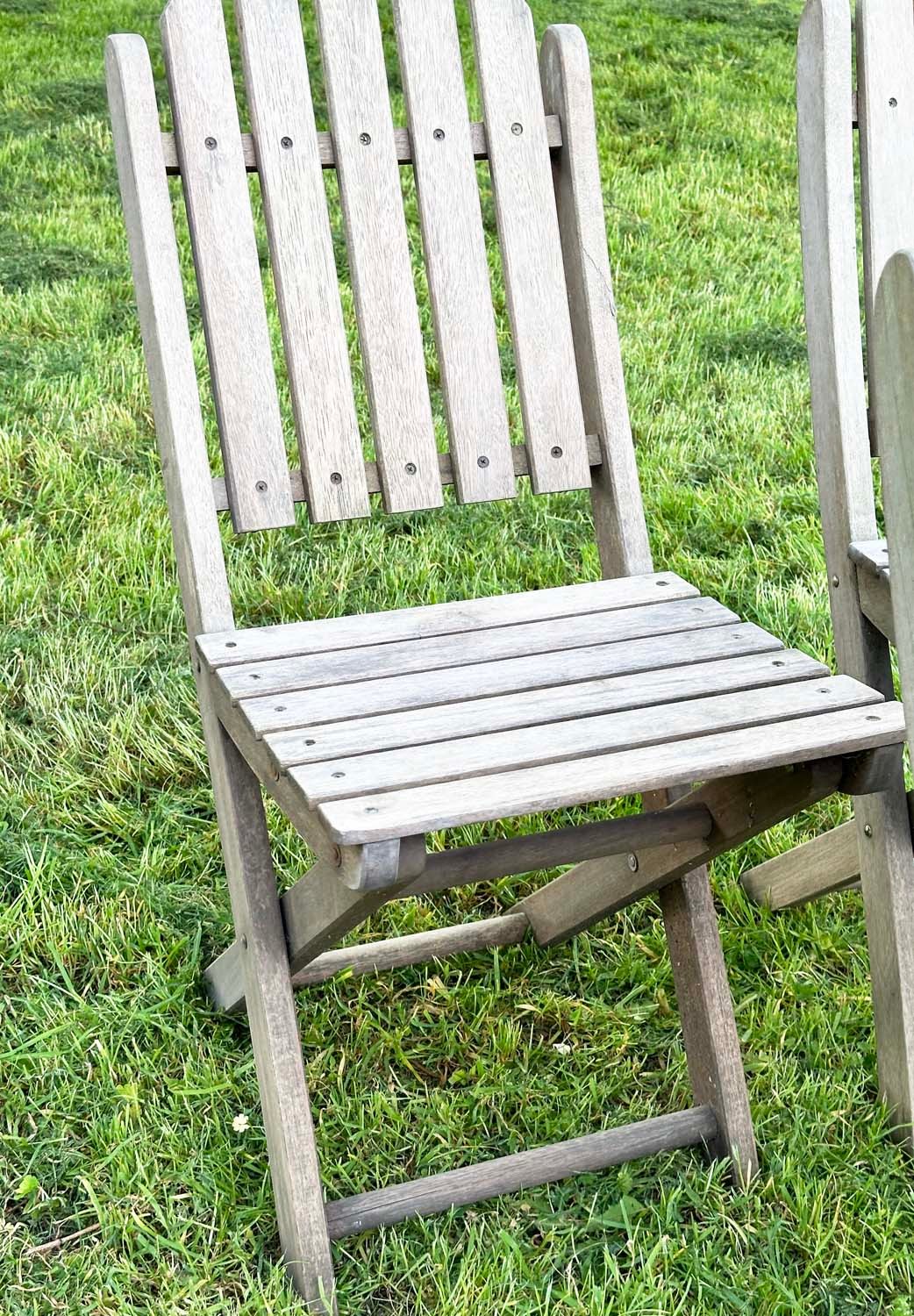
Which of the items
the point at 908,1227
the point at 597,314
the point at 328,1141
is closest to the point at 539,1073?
the point at 328,1141

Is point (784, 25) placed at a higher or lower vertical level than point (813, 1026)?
higher

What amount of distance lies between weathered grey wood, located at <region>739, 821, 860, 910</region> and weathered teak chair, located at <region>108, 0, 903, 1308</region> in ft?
0.94

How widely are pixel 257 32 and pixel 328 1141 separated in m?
1.46

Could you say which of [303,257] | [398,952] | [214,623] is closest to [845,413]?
[303,257]

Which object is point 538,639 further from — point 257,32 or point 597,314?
point 257,32

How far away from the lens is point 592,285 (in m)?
2.05

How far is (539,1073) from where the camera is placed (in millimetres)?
2127

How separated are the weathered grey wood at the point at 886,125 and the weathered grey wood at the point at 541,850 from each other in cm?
71

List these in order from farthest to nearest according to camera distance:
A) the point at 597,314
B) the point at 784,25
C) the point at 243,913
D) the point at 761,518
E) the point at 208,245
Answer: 1. the point at 784,25
2. the point at 761,518
3. the point at 597,314
4. the point at 208,245
5. the point at 243,913

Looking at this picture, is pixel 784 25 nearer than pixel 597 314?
No

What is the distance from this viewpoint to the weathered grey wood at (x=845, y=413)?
197 cm

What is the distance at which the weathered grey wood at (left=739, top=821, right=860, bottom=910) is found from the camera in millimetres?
2135

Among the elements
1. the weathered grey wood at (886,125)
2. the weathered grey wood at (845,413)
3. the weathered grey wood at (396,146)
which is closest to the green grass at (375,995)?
the weathered grey wood at (845,413)

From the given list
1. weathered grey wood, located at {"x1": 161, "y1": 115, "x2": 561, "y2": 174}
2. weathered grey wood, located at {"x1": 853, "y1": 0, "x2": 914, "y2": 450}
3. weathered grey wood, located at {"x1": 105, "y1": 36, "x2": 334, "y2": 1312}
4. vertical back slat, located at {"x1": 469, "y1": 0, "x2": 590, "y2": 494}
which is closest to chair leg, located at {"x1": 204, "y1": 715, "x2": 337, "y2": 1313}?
weathered grey wood, located at {"x1": 105, "y1": 36, "x2": 334, "y2": 1312}
